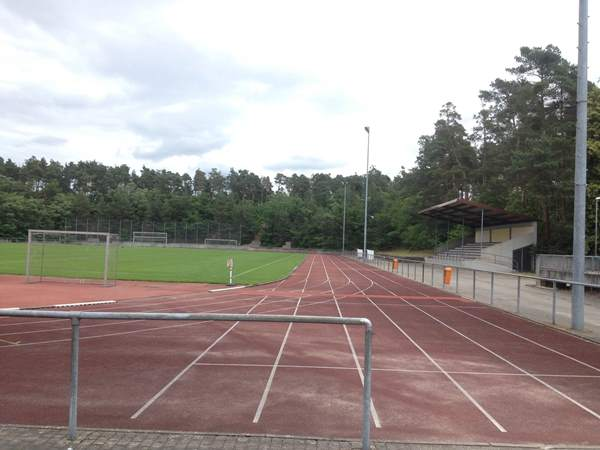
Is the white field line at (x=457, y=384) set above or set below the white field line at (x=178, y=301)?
above

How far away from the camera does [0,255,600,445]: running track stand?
5023 mm

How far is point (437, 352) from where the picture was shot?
28.5ft

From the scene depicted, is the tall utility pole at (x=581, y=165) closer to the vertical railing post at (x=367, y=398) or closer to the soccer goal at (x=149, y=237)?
the vertical railing post at (x=367, y=398)

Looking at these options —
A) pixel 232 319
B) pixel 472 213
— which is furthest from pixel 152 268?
pixel 472 213

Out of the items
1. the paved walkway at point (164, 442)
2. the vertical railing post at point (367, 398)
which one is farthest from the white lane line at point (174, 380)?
the vertical railing post at point (367, 398)

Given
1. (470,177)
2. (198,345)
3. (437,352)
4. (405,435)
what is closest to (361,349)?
(437,352)

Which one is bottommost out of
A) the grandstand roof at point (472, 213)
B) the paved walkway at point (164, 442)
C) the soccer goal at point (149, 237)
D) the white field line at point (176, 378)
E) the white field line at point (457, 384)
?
the white field line at point (176, 378)

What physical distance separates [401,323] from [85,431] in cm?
856

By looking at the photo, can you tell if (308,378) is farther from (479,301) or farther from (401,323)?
(479,301)

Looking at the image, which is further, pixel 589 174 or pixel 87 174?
pixel 87 174

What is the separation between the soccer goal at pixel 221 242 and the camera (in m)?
94.4

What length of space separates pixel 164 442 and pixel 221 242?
308 ft

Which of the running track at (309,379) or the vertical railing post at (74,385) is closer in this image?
the vertical railing post at (74,385)

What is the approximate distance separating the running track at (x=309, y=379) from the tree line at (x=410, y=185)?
1325 inches
